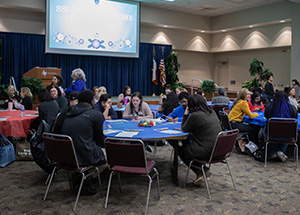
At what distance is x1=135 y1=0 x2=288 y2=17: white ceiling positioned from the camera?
13.0m

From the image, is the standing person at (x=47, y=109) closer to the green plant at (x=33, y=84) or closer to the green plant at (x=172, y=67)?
the green plant at (x=33, y=84)

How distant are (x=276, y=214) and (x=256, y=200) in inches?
14.9

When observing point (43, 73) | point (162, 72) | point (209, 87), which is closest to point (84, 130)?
point (43, 73)

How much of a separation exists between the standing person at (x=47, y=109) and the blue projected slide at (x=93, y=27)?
21.6ft

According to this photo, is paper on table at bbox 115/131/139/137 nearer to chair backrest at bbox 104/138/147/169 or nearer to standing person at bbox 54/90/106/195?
standing person at bbox 54/90/106/195

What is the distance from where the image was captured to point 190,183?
411 cm

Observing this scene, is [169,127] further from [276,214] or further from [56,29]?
[56,29]

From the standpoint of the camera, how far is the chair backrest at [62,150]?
3.13 metres

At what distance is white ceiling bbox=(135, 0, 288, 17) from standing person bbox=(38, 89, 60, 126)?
920cm

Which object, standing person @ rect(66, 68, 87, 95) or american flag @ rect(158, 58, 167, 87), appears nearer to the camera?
standing person @ rect(66, 68, 87, 95)

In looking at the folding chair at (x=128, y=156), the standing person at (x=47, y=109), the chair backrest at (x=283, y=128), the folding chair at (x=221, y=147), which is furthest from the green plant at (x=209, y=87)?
the folding chair at (x=128, y=156)

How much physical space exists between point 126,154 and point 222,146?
1.17m

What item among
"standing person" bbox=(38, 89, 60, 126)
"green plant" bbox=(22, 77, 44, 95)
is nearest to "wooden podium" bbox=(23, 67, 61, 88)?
"green plant" bbox=(22, 77, 44, 95)

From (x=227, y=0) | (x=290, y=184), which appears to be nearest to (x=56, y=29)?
(x=227, y=0)
